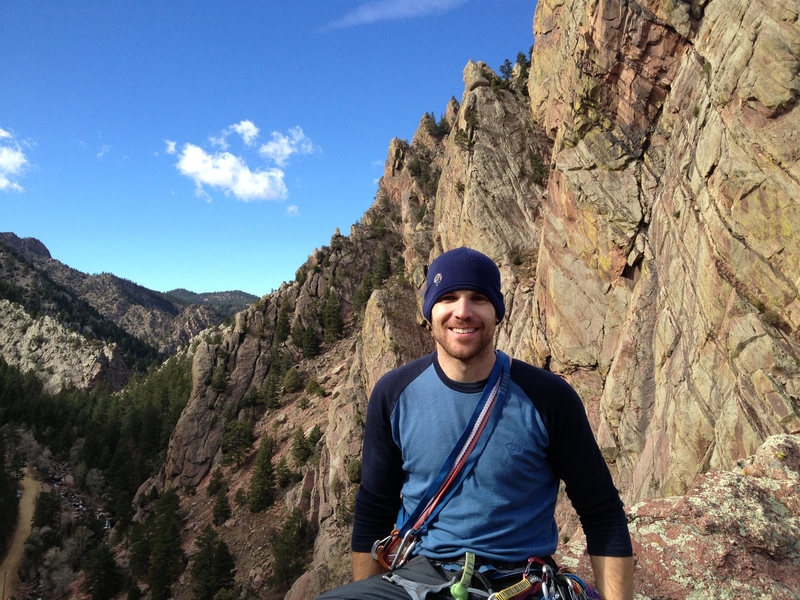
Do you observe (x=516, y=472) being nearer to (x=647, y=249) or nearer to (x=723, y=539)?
(x=723, y=539)

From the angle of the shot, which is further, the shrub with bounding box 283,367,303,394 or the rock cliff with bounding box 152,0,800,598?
the shrub with bounding box 283,367,303,394

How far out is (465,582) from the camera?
2.71 m

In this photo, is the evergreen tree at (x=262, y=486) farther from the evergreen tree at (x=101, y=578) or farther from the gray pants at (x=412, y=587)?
the gray pants at (x=412, y=587)

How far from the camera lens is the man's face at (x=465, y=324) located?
309cm

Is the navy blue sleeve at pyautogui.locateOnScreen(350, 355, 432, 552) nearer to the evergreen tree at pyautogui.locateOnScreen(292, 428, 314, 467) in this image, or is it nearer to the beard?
the beard

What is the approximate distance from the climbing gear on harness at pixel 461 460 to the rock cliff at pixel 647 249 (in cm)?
259

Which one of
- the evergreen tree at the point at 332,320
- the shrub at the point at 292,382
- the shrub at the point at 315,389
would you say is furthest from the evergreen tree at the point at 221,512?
the evergreen tree at the point at 332,320

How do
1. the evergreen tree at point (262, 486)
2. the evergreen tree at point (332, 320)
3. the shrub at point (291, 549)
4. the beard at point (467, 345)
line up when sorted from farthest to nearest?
the evergreen tree at point (332, 320) → the evergreen tree at point (262, 486) → the shrub at point (291, 549) → the beard at point (467, 345)

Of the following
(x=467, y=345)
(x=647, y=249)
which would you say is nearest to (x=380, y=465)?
(x=467, y=345)

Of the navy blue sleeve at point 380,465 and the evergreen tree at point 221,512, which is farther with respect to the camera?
the evergreen tree at point 221,512

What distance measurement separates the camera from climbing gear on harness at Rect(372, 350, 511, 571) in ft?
9.95

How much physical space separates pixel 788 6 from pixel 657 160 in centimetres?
977

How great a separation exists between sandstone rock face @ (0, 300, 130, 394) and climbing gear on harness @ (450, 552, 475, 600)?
513ft

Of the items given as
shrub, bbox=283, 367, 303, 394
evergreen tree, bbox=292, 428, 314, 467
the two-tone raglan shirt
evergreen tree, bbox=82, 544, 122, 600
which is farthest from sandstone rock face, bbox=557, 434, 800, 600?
shrub, bbox=283, 367, 303, 394
